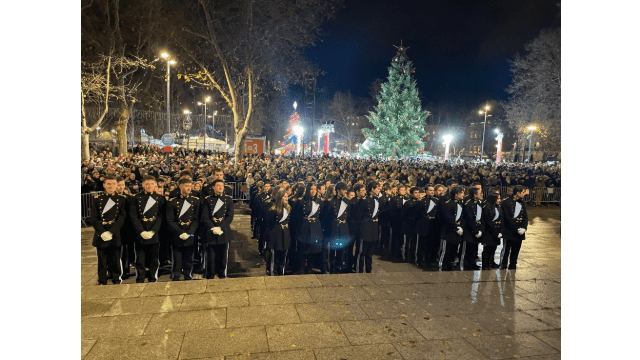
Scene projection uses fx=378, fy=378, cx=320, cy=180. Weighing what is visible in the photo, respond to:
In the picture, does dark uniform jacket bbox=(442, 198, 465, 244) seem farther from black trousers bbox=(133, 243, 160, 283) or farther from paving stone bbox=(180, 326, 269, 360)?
Answer: black trousers bbox=(133, 243, 160, 283)

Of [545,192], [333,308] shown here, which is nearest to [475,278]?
[333,308]

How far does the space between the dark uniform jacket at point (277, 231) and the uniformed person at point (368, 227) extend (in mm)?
1459

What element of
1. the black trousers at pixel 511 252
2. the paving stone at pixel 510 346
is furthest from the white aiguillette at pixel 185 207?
the black trousers at pixel 511 252

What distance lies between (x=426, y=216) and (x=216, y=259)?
4.43 m

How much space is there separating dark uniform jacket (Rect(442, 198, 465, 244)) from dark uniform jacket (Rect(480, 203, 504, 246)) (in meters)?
0.46

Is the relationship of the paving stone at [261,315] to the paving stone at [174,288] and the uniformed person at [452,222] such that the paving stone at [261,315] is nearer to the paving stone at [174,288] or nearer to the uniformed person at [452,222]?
the paving stone at [174,288]

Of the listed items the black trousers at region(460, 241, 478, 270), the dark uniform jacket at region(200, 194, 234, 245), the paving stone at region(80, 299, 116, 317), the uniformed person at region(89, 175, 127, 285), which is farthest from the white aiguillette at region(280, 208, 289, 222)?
the black trousers at region(460, 241, 478, 270)

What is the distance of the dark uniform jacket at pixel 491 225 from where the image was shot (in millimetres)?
7648

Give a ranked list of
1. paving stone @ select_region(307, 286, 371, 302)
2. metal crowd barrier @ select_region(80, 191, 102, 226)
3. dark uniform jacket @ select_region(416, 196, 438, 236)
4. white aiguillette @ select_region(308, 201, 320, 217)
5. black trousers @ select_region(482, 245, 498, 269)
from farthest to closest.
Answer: metal crowd barrier @ select_region(80, 191, 102, 226)
dark uniform jacket @ select_region(416, 196, 438, 236)
black trousers @ select_region(482, 245, 498, 269)
white aiguillette @ select_region(308, 201, 320, 217)
paving stone @ select_region(307, 286, 371, 302)

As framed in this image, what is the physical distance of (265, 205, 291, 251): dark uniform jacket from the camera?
22.7 feet

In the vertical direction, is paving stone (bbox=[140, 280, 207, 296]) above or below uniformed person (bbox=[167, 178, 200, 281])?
below

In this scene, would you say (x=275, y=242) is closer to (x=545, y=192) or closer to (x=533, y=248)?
(x=533, y=248)

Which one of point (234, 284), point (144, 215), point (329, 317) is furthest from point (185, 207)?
point (329, 317)

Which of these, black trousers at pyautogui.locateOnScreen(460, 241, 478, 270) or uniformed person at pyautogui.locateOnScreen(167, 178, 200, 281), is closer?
uniformed person at pyautogui.locateOnScreen(167, 178, 200, 281)
